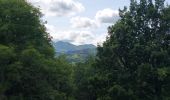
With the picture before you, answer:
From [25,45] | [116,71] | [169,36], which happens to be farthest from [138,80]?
[25,45]

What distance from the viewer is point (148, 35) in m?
47.2

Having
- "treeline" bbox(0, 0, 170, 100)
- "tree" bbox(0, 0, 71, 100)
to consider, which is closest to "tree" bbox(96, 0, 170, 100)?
"treeline" bbox(0, 0, 170, 100)

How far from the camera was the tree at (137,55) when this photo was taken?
45.2 meters

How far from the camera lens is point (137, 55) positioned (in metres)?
46.8

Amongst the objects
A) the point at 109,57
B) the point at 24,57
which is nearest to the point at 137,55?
the point at 109,57

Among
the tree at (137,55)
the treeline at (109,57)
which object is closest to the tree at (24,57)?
the treeline at (109,57)

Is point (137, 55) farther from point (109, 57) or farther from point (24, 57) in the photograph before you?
point (24, 57)

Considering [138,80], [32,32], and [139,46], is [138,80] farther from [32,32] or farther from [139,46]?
[32,32]

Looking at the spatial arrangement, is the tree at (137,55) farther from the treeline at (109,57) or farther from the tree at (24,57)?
the tree at (24,57)

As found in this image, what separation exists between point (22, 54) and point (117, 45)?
34.8 ft

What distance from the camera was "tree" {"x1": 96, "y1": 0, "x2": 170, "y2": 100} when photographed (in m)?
45.2

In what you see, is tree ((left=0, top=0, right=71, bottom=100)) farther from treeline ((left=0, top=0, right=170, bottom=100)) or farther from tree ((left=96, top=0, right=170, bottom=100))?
tree ((left=96, top=0, right=170, bottom=100))

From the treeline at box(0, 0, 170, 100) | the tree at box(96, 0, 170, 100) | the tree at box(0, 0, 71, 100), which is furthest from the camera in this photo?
the tree at box(96, 0, 170, 100)

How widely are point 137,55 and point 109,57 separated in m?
3.24
